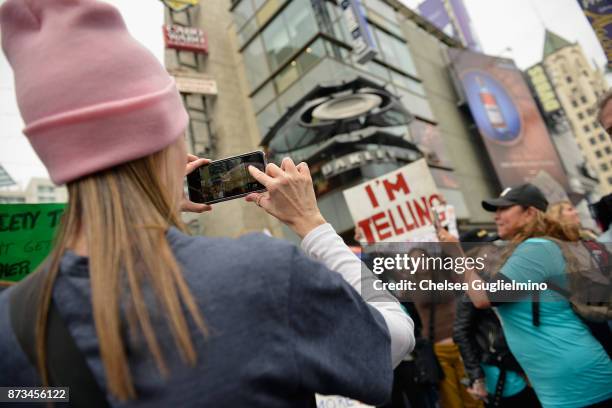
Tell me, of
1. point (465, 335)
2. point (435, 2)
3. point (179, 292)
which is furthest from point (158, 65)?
point (435, 2)

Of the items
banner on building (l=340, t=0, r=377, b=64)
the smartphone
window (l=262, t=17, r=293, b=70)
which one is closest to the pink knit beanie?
the smartphone

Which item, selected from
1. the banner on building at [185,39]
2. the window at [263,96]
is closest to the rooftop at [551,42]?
the window at [263,96]

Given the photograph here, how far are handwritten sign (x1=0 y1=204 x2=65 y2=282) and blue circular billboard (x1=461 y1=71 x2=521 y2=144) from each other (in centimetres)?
2286

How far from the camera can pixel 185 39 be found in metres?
19.9

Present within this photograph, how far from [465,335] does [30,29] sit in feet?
12.0

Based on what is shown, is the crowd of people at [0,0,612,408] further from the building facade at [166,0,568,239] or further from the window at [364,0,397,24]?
the window at [364,0,397,24]

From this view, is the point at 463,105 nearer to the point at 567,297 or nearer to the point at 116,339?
the point at 567,297

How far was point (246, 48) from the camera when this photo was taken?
20.0 meters

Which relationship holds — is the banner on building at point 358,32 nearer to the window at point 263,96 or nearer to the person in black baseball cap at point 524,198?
the window at point 263,96

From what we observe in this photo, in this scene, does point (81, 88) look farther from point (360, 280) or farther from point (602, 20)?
point (602, 20)

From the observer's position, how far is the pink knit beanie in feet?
2.76

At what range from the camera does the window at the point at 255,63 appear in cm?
1870

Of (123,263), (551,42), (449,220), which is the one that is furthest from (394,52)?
A: (551,42)

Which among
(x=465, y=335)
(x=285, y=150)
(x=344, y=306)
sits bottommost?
(x=465, y=335)
